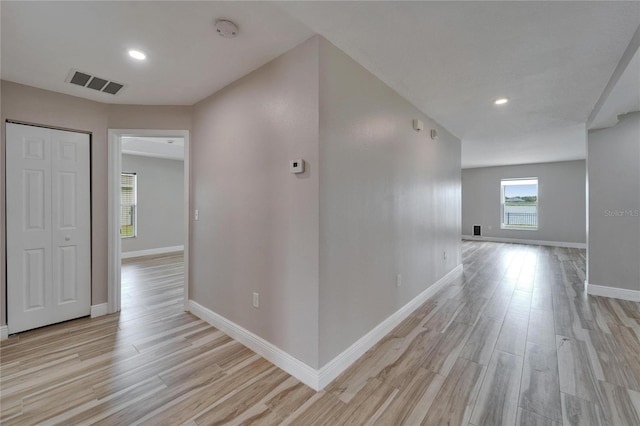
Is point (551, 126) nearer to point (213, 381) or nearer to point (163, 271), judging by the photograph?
point (213, 381)

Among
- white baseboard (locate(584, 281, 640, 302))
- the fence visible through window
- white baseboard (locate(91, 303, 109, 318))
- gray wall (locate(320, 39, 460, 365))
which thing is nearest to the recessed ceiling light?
gray wall (locate(320, 39, 460, 365))

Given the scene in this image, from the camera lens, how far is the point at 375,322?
2.52m

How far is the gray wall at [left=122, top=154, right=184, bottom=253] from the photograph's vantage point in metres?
6.54

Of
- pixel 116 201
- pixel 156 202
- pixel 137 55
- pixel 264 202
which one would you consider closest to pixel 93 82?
pixel 137 55

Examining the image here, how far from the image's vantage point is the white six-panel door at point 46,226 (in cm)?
262

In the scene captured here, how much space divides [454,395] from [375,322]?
83 centimetres

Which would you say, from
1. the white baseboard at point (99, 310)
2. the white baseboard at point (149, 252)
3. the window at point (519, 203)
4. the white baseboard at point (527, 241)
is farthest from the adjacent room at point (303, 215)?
the window at point (519, 203)

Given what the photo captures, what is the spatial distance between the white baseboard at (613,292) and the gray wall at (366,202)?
2333mm

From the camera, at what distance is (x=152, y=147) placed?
6.18 metres

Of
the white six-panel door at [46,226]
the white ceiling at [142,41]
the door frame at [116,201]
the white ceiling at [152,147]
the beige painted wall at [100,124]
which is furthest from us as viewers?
the white ceiling at [152,147]

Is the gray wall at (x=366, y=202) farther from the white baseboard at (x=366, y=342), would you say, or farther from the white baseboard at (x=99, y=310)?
the white baseboard at (x=99, y=310)

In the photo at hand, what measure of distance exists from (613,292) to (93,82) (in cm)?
668

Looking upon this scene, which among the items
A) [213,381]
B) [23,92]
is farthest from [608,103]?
[23,92]

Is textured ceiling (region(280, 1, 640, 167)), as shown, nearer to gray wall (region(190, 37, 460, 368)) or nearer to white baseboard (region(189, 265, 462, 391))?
gray wall (region(190, 37, 460, 368))
